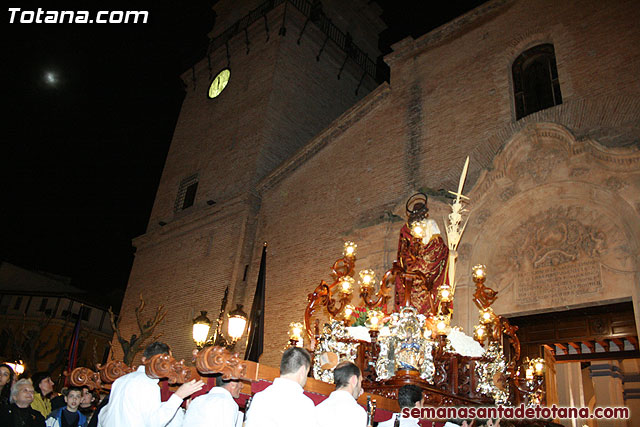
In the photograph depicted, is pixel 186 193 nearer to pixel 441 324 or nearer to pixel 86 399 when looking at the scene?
pixel 86 399

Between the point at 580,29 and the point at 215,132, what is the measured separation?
1245 centimetres

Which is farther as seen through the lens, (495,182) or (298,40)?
(298,40)

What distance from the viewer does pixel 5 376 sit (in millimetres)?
5219

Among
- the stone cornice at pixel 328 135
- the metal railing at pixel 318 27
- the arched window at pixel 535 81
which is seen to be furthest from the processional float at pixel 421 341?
the metal railing at pixel 318 27

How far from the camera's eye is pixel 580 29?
10781mm

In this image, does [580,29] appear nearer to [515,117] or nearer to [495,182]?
[515,117]

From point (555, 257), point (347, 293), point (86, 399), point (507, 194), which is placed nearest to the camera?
point (86, 399)

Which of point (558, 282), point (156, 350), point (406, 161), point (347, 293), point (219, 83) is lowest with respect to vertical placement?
point (156, 350)

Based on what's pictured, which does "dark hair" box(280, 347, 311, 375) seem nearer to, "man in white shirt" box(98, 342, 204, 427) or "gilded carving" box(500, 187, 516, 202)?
"man in white shirt" box(98, 342, 204, 427)

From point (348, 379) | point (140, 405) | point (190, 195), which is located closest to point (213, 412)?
point (140, 405)

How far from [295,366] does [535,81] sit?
10416 millimetres

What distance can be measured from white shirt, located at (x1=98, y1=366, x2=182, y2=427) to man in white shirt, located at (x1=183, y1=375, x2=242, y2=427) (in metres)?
0.26

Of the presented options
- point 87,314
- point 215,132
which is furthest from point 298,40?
point 87,314

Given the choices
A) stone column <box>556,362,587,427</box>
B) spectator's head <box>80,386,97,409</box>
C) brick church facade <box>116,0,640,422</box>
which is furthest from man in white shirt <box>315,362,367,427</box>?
stone column <box>556,362,587,427</box>
